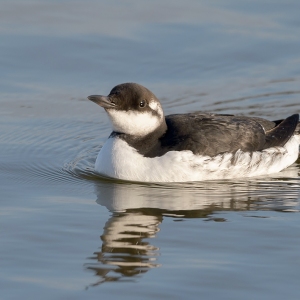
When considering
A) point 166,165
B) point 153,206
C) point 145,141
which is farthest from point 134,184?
point 153,206

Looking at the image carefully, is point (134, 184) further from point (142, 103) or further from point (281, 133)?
point (281, 133)

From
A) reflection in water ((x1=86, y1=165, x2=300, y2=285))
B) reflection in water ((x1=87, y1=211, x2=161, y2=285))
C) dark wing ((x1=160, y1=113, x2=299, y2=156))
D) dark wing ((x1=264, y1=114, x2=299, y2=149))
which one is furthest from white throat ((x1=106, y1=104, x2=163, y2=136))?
dark wing ((x1=264, y1=114, x2=299, y2=149))

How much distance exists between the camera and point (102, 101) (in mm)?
10914

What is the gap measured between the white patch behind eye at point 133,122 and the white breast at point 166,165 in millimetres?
176

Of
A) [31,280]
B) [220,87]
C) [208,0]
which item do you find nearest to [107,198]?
[31,280]

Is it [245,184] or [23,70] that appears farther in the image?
[23,70]

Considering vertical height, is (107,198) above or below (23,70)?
below

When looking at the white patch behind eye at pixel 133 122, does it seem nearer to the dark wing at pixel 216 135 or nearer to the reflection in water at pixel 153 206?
the dark wing at pixel 216 135

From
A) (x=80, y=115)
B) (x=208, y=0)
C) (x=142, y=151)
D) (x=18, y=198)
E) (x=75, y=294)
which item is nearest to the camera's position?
(x=75, y=294)

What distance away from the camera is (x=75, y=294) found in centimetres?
771

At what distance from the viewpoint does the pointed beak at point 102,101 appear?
10867mm

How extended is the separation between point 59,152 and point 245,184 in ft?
9.01

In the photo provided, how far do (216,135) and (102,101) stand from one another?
1.65 m

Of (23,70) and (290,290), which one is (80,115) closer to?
(23,70)
